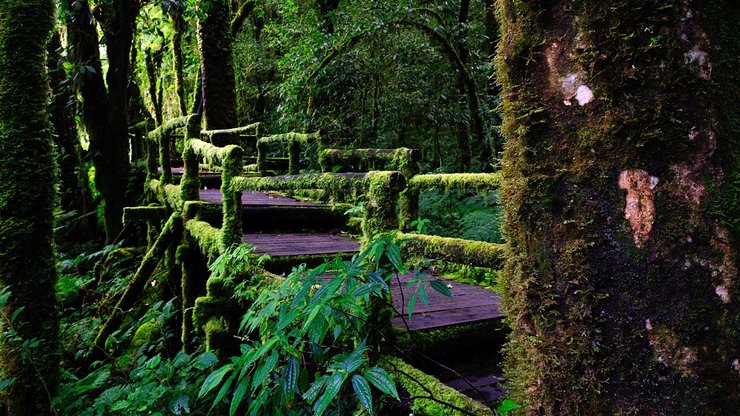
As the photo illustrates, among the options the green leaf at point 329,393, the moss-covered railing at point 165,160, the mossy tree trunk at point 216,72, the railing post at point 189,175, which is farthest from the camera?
the mossy tree trunk at point 216,72

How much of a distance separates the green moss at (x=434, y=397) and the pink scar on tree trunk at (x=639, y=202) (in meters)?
0.90

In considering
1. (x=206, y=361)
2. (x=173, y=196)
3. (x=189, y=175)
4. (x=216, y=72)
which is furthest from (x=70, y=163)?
(x=206, y=361)

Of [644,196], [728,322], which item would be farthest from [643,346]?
[644,196]

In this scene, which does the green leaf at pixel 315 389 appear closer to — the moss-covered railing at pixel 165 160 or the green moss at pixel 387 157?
the green moss at pixel 387 157

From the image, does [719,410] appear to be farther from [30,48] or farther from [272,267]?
[30,48]

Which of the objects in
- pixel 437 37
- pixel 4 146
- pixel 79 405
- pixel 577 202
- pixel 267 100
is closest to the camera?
pixel 577 202

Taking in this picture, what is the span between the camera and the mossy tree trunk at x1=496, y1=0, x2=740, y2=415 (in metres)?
1.18

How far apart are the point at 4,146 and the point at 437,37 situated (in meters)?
7.41

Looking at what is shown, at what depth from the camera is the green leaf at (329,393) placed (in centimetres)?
146

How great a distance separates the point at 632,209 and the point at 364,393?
988 millimetres

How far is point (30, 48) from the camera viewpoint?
13.1 feet

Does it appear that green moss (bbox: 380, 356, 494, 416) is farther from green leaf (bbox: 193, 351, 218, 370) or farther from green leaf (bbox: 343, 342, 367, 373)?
Result: green leaf (bbox: 193, 351, 218, 370)

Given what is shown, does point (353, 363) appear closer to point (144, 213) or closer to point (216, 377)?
point (216, 377)

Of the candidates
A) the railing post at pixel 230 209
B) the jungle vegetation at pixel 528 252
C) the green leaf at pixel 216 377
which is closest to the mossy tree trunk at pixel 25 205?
the jungle vegetation at pixel 528 252
